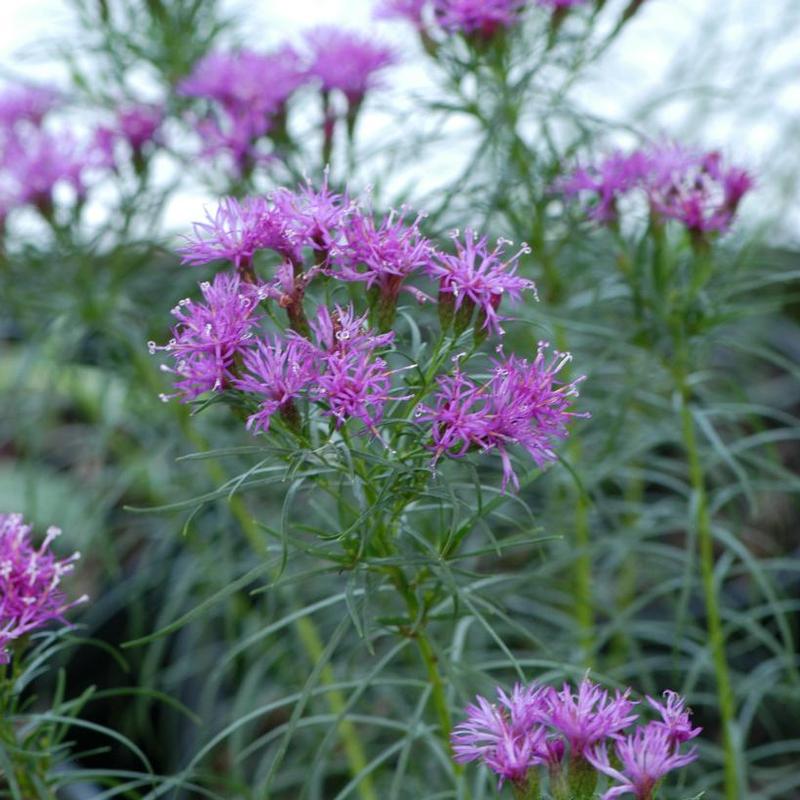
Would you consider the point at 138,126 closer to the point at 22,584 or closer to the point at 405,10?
the point at 405,10

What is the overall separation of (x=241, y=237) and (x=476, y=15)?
41 cm

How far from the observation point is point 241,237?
27.1 inches

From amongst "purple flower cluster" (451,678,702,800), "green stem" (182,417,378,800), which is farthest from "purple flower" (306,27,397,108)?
"purple flower cluster" (451,678,702,800)

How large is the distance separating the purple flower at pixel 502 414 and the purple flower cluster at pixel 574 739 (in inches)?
4.6

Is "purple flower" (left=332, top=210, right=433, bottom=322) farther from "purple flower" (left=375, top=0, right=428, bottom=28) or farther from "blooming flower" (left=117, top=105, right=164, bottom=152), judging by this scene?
"blooming flower" (left=117, top=105, right=164, bottom=152)

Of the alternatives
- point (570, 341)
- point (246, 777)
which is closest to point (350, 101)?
point (570, 341)

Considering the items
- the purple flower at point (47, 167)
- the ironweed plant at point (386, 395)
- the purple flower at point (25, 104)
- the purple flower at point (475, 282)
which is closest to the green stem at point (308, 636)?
the ironweed plant at point (386, 395)

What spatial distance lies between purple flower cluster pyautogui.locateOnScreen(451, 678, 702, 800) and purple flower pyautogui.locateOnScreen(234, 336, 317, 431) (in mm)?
181

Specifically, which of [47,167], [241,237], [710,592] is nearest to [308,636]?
[710,592]

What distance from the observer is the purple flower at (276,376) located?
63cm

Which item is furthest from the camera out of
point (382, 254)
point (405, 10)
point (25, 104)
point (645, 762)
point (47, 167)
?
point (25, 104)

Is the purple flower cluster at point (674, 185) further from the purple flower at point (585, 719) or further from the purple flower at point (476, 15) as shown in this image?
the purple flower at point (585, 719)

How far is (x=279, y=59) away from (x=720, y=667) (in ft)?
2.25

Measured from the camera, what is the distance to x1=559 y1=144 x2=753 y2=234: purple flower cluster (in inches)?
37.4
